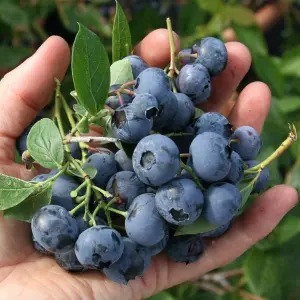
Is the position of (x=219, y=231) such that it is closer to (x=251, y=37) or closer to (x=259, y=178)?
(x=259, y=178)

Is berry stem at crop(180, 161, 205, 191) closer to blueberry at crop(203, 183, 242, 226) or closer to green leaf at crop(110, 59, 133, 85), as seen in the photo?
blueberry at crop(203, 183, 242, 226)

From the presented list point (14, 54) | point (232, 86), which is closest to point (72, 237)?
point (232, 86)

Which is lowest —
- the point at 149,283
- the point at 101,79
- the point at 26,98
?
the point at 149,283

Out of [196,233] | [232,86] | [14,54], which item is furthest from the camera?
[14,54]

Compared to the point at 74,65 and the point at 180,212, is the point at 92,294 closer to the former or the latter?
the point at 180,212

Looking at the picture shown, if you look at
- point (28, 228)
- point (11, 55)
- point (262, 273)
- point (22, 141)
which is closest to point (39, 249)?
point (28, 228)

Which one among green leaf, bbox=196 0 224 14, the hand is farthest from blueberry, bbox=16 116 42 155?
green leaf, bbox=196 0 224 14

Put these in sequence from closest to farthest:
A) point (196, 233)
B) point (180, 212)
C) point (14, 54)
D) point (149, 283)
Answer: point (180, 212), point (196, 233), point (149, 283), point (14, 54)

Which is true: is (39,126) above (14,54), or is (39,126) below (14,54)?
above
